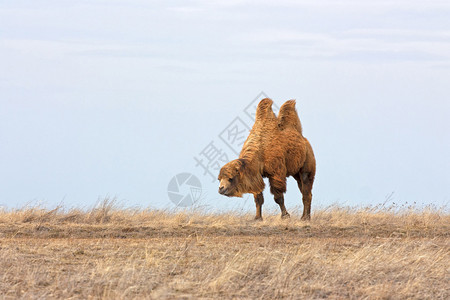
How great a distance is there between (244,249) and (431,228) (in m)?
6.63

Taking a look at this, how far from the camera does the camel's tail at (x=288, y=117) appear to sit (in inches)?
701

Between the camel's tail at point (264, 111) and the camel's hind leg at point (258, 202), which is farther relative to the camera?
the camel's tail at point (264, 111)

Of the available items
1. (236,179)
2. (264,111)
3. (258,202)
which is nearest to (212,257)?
(236,179)

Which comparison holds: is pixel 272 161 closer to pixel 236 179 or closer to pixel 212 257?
pixel 236 179

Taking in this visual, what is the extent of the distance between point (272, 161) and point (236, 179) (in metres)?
1.12

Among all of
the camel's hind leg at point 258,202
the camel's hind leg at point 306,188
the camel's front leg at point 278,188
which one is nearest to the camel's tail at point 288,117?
the camel's hind leg at point 306,188

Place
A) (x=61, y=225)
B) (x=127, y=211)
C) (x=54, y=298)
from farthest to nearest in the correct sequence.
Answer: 1. (x=127, y=211)
2. (x=61, y=225)
3. (x=54, y=298)

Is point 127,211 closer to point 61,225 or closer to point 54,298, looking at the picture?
point 61,225

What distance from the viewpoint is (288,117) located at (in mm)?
17906

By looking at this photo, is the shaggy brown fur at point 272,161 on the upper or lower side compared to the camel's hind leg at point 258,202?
upper

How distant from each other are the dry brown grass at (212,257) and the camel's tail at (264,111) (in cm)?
264

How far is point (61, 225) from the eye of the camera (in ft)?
49.6

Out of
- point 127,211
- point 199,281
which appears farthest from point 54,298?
point 127,211

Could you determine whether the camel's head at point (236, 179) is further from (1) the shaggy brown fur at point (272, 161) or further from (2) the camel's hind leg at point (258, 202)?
(2) the camel's hind leg at point (258, 202)
